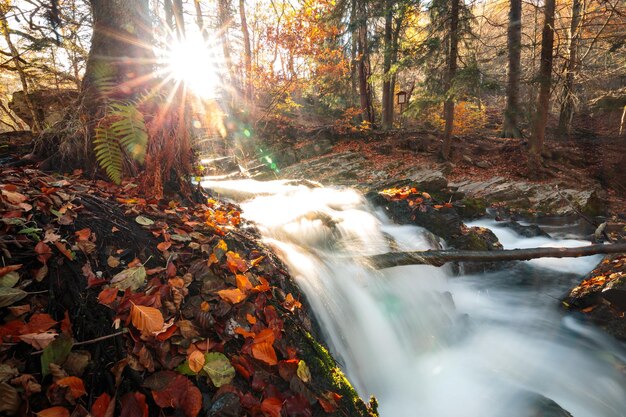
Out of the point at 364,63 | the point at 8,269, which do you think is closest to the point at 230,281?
the point at 8,269

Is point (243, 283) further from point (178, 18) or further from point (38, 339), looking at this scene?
point (178, 18)

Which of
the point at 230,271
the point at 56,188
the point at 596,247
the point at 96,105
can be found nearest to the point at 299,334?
the point at 230,271

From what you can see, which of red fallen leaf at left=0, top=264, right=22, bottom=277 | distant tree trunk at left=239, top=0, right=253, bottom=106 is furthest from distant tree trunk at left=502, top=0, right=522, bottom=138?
red fallen leaf at left=0, top=264, right=22, bottom=277

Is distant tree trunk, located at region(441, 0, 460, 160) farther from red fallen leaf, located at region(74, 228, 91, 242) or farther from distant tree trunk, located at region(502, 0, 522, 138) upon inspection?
red fallen leaf, located at region(74, 228, 91, 242)

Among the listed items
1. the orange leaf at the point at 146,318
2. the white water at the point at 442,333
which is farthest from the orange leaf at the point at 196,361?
the white water at the point at 442,333

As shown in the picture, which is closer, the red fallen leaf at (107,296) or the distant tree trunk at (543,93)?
the red fallen leaf at (107,296)

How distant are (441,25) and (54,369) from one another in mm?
13198

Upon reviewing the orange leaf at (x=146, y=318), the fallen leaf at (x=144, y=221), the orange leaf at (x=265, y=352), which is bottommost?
the orange leaf at (x=265, y=352)

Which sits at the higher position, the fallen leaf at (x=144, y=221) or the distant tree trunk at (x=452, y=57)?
the distant tree trunk at (x=452, y=57)

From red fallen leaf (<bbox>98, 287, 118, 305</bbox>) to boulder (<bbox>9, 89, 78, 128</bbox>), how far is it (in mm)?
2787

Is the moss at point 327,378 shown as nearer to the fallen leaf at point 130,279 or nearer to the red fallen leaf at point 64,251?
the fallen leaf at point 130,279

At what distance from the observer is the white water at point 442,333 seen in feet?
10.0

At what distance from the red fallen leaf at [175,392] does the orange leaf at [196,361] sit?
2.5 inches

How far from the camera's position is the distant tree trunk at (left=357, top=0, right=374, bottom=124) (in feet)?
47.9
